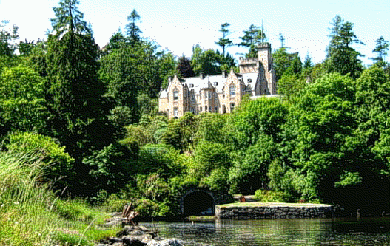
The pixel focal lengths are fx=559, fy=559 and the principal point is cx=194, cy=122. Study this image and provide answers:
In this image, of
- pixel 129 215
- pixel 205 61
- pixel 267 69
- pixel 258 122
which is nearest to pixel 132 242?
pixel 129 215

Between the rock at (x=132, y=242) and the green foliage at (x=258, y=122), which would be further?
the green foliage at (x=258, y=122)

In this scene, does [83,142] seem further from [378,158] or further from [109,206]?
[378,158]

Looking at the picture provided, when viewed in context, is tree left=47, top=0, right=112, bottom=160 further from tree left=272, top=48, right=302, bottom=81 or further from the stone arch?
tree left=272, top=48, right=302, bottom=81

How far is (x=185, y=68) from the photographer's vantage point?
122 metres

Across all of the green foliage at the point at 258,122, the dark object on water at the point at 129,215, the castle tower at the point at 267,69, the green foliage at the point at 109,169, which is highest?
the castle tower at the point at 267,69

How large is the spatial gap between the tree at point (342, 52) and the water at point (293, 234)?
43072 millimetres

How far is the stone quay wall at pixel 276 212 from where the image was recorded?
4012 cm

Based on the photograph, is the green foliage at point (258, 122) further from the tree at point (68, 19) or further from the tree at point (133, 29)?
the tree at point (133, 29)

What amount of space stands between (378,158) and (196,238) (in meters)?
22.8

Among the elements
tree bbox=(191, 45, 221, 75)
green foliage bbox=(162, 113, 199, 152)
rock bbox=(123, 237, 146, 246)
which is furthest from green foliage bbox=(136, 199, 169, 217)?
tree bbox=(191, 45, 221, 75)

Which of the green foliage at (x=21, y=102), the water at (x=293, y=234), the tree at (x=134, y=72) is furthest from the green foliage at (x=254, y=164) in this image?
the tree at (x=134, y=72)

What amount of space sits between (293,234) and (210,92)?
8146cm

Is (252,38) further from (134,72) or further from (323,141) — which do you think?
(323,141)

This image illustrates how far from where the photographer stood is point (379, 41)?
93.9 meters
